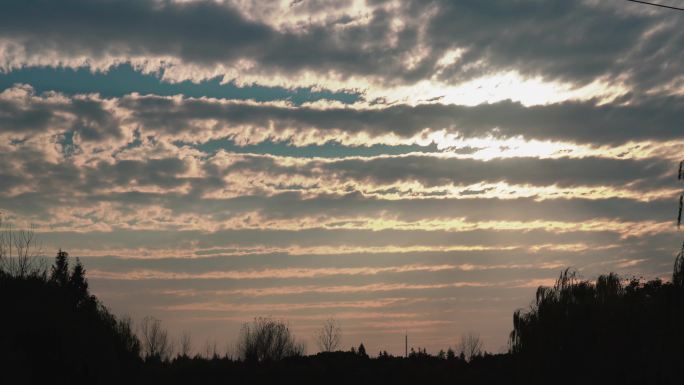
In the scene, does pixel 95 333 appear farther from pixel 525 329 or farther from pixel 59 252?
pixel 59 252

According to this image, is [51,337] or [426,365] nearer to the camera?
[51,337]

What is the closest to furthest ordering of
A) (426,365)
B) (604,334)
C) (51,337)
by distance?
(51,337)
(604,334)
(426,365)

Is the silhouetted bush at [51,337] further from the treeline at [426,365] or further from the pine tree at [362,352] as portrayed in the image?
the pine tree at [362,352]

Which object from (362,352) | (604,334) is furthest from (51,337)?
(362,352)

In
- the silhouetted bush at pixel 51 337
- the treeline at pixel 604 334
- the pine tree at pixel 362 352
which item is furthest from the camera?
the pine tree at pixel 362 352

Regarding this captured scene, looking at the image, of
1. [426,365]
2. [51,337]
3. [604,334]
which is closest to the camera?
[51,337]

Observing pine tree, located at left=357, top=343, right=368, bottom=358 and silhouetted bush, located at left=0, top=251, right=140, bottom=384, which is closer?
silhouetted bush, located at left=0, top=251, right=140, bottom=384

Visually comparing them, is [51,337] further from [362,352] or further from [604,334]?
Result: [362,352]

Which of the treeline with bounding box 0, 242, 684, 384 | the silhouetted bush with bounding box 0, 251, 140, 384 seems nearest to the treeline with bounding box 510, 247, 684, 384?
the treeline with bounding box 0, 242, 684, 384

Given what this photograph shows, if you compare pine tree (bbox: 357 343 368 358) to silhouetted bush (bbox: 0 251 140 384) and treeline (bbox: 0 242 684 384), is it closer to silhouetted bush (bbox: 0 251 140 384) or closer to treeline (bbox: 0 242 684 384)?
treeline (bbox: 0 242 684 384)

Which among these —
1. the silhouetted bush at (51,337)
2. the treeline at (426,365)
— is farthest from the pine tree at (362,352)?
the silhouetted bush at (51,337)

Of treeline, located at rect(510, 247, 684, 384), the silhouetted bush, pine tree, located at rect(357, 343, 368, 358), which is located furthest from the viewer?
pine tree, located at rect(357, 343, 368, 358)

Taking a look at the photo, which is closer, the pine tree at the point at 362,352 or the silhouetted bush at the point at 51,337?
the silhouetted bush at the point at 51,337

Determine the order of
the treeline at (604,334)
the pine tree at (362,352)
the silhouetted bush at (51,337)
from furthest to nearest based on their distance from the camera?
the pine tree at (362,352), the treeline at (604,334), the silhouetted bush at (51,337)
